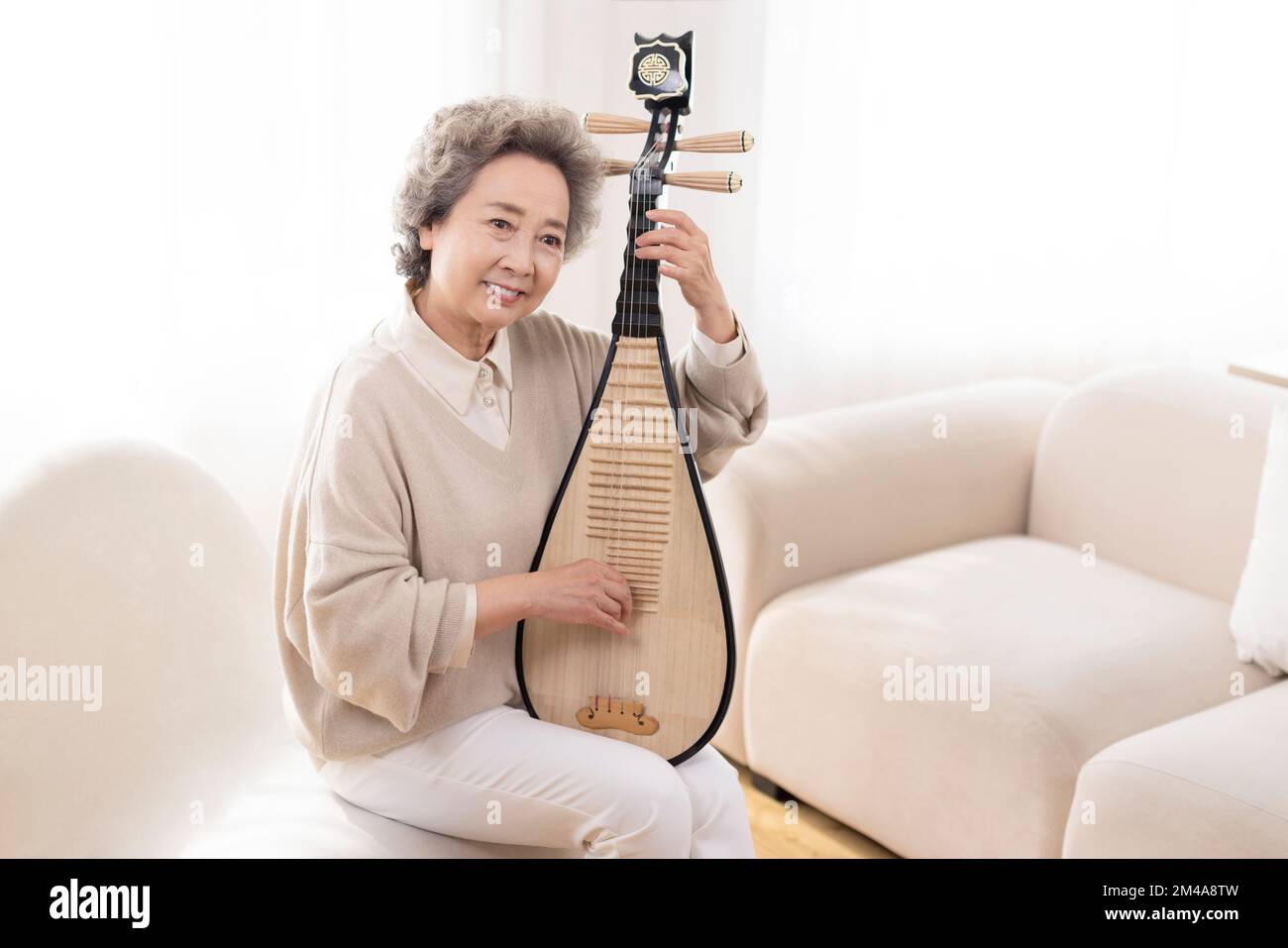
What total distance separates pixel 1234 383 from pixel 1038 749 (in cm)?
98

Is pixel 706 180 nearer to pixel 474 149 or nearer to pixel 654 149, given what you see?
pixel 654 149

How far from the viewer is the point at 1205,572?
227 centimetres

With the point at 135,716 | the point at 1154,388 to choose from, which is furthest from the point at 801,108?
the point at 135,716

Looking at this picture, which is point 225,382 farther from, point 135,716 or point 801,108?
point 801,108

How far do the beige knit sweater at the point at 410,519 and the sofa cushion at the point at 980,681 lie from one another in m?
0.65

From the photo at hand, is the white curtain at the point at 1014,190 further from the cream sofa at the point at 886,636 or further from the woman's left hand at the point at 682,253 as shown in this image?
the woman's left hand at the point at 682,253

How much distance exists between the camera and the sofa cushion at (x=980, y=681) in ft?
6.08

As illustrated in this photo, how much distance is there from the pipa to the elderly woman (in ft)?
0.11

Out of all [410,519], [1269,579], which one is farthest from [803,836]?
[410,519]

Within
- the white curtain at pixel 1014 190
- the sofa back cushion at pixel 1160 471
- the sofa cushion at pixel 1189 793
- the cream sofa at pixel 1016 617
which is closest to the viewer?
the sofa cushion at pixel 1189 793

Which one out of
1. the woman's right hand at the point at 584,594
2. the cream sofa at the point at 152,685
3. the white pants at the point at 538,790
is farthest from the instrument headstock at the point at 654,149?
the cream sofa at the point at 152,685

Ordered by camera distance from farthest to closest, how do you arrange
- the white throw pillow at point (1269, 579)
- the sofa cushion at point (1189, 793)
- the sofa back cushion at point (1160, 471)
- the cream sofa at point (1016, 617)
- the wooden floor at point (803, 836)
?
the sofa back cushion at point (1160, 471) → the wooden floor at point (803, 836) → the white throw pillow at point (1269, 579) → the cream sofa at point (1016, 617) → the sofa cushion at point (1189, 793)

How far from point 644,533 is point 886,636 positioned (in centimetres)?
76

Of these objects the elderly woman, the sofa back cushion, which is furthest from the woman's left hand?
the sofa back cushion
